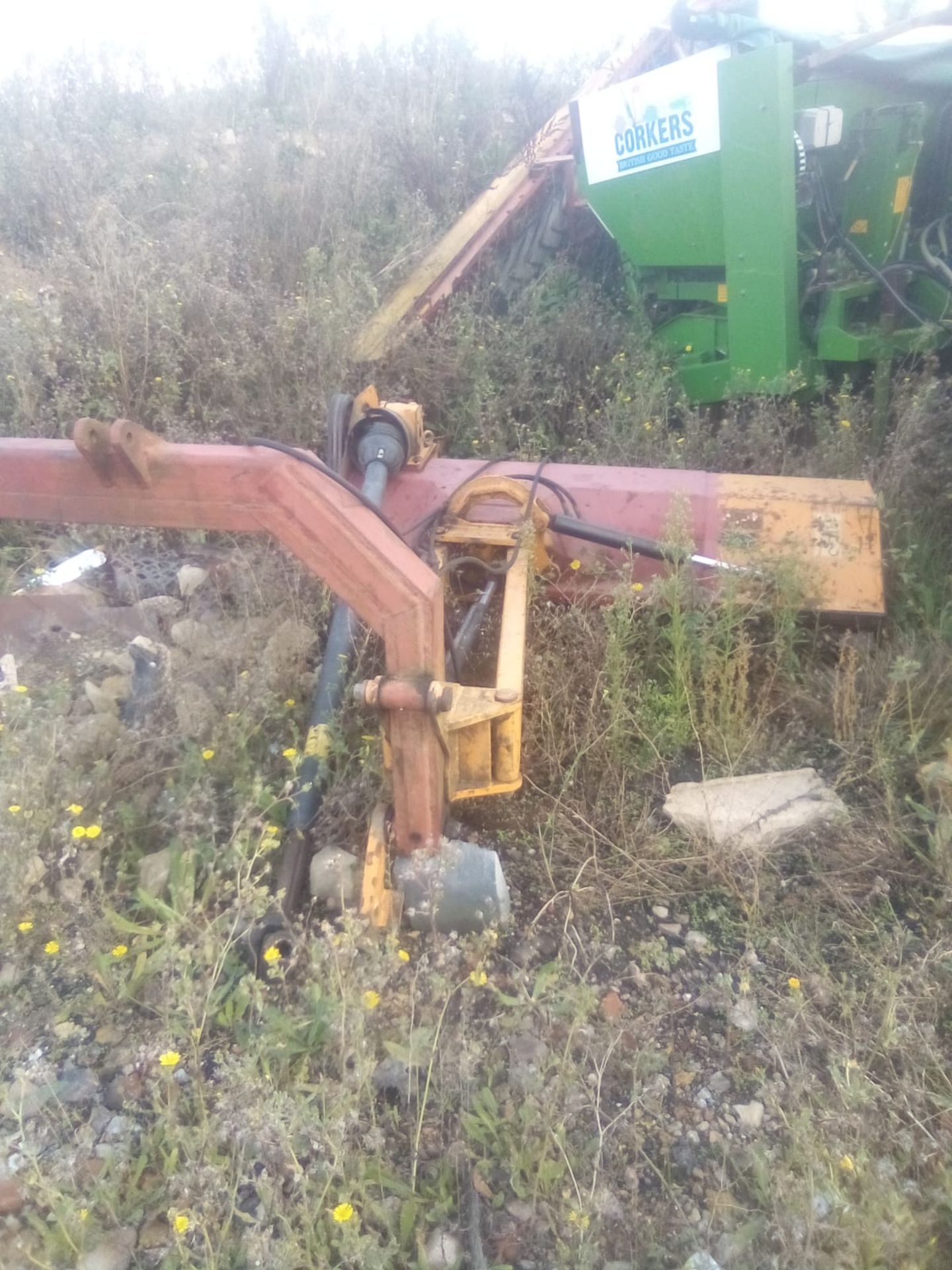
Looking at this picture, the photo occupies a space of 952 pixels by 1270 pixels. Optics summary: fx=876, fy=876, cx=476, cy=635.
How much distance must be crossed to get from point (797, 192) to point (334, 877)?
3670 millimetres

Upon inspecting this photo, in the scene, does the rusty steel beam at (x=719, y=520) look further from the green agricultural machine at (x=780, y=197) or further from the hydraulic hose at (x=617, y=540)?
the green agricultural machine at (x=780, y=197)

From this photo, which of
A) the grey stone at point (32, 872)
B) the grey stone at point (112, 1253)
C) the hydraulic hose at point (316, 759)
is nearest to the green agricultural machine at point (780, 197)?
the hydraulic hose at point (316, 759)

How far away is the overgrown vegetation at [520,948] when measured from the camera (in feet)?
5.12

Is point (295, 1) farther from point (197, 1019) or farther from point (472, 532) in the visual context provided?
point (197, 1019)

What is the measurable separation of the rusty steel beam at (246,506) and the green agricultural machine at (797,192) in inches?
109

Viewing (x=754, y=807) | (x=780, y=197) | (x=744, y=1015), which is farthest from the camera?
(x=780, y=197)

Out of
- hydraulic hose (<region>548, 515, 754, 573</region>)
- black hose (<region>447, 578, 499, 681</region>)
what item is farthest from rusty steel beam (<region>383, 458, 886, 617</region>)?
black hose (<region>447, 578, 499, 681</region>)

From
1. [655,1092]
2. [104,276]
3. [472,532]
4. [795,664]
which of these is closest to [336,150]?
[104,276]

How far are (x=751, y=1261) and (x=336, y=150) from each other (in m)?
6.22

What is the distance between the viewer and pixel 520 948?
2098 mm

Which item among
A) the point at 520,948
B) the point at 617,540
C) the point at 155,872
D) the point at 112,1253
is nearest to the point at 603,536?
the point at 617,540

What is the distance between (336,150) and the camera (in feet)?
19.0

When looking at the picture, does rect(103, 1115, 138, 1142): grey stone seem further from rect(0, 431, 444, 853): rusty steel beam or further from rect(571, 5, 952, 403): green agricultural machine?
rect(571, 5, 952, 403): green agricultural machine

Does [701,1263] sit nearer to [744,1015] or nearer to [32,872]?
[744,1015]
